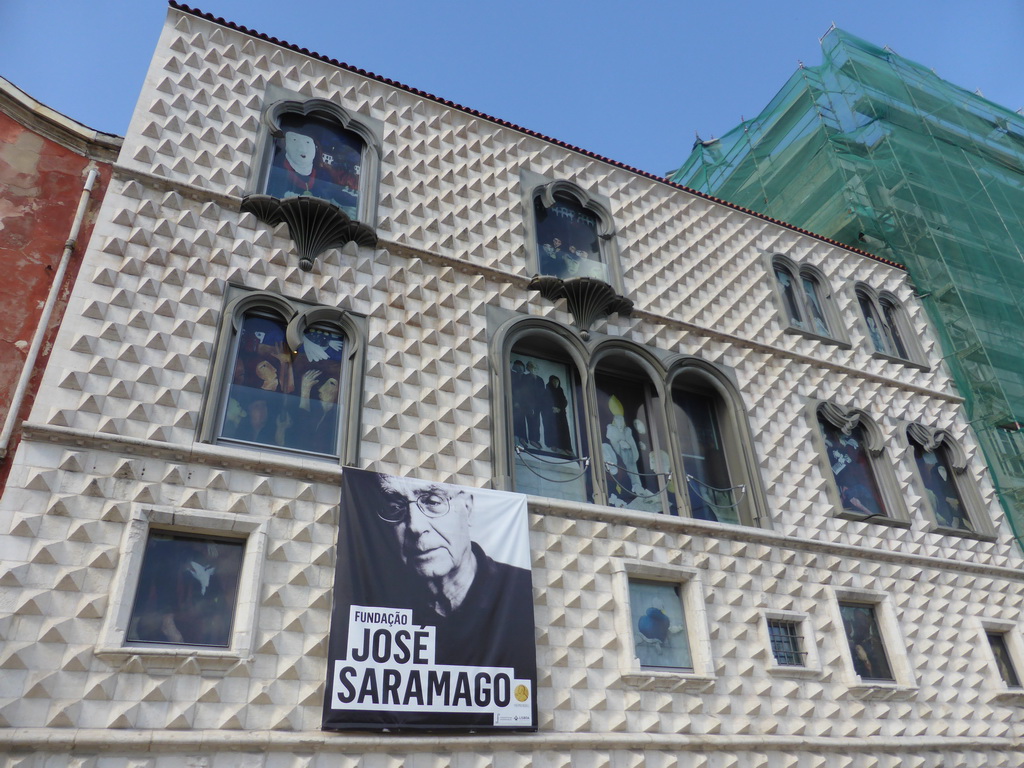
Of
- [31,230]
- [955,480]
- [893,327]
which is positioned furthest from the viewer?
[893,327]

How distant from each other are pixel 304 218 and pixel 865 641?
33.4 feet

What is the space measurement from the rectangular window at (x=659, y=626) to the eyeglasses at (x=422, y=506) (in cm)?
280

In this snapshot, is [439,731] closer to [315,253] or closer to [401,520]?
[401,520]

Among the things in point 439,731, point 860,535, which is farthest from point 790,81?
point 439,731

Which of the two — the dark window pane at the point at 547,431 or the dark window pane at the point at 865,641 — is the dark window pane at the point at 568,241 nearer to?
the dark window pane at the point at 547,431

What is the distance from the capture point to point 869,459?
14.2 meters

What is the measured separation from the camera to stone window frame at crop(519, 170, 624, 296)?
12.9 metres

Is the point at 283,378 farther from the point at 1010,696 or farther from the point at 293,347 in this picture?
the point at 1010,696

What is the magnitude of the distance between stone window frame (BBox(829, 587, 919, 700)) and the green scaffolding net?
4734 mm

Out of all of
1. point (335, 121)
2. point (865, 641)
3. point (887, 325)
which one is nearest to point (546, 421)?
point (335, 121)

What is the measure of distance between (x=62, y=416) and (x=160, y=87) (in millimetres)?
5250

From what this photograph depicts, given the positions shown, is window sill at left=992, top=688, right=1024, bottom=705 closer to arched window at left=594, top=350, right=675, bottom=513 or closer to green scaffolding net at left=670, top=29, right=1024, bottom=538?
green scaffolding net at left=670, top=29, right=1024, bottom=538

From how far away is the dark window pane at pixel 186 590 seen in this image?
7.64 metres

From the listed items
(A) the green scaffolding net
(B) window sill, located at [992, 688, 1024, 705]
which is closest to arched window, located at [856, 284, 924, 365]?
(A) the green scaffolding net
